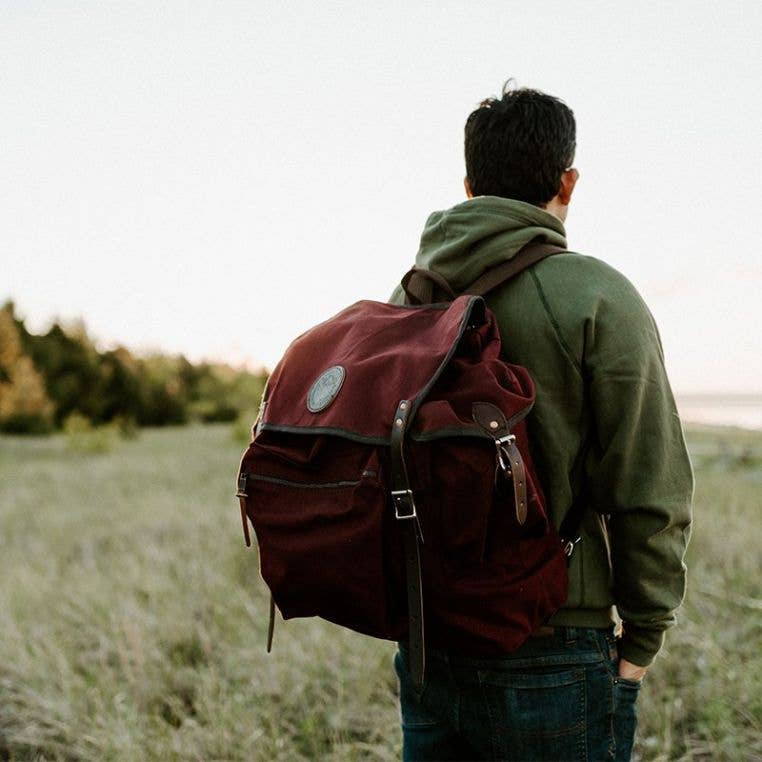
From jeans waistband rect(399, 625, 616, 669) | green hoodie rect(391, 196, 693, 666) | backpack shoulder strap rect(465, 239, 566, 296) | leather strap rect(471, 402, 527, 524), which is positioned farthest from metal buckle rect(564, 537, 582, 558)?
backpack shoulder strap rect(465, 239, 566, 296)

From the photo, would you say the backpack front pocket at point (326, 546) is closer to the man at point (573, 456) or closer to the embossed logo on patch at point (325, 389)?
the embossed logo on patch at point (325, 389)

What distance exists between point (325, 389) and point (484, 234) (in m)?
0.44

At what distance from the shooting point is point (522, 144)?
1.54 m

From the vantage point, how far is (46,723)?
317 centimetres

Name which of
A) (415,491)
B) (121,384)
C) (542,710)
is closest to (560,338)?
(415,491)

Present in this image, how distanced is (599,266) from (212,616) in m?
3.51

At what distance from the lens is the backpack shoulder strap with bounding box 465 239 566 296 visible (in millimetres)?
1478

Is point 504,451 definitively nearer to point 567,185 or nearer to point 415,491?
point 415,491

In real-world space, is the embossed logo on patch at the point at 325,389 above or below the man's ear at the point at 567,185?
below

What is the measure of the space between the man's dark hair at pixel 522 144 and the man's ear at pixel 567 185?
0.04ft

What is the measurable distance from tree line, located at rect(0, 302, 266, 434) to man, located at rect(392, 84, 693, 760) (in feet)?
87.5

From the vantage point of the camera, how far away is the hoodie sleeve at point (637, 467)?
1411mm

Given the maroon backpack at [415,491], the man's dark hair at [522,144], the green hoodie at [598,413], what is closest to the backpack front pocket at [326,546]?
the maroon backpack at [415,491]

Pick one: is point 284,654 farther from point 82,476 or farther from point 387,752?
point 82,476
